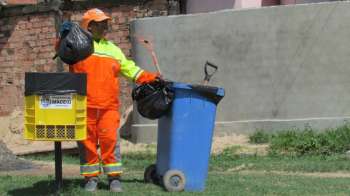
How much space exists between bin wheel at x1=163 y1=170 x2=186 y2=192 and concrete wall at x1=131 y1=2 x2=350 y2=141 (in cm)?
557

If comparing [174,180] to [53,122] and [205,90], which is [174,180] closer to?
[205,90]

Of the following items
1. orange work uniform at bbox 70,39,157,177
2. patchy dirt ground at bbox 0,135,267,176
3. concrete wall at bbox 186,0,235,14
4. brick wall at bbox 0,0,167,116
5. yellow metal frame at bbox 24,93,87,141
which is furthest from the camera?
concrete wall at bbox 186,0,235,14

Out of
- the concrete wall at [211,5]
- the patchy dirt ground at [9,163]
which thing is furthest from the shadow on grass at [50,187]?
the concrete wall at [211,5]

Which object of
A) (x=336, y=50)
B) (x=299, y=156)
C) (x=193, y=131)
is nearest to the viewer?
(x=193, y=131)

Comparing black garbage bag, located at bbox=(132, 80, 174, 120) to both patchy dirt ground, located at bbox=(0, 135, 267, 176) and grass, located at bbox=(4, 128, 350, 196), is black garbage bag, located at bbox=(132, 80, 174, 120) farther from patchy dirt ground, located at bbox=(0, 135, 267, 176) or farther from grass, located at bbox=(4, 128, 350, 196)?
patchy dirt ground, located at bbox=(0, 135, 267, 176)

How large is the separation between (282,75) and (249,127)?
1.08m

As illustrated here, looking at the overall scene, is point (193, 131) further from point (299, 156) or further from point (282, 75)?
point (282, 75)

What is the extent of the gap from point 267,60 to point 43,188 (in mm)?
6130

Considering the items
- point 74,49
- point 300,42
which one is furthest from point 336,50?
point 74,49

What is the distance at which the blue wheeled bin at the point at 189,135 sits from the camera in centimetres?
729

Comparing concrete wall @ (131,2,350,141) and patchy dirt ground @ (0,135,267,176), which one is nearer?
patchy dirt ground @ (0,135,267,176)

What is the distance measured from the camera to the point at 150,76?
7398 millimetres

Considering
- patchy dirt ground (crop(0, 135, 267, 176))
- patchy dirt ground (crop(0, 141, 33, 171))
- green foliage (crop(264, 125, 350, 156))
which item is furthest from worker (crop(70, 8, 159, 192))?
green foliage (crop(264, 125, 350, 156))

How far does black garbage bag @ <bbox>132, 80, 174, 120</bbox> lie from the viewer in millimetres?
7258
